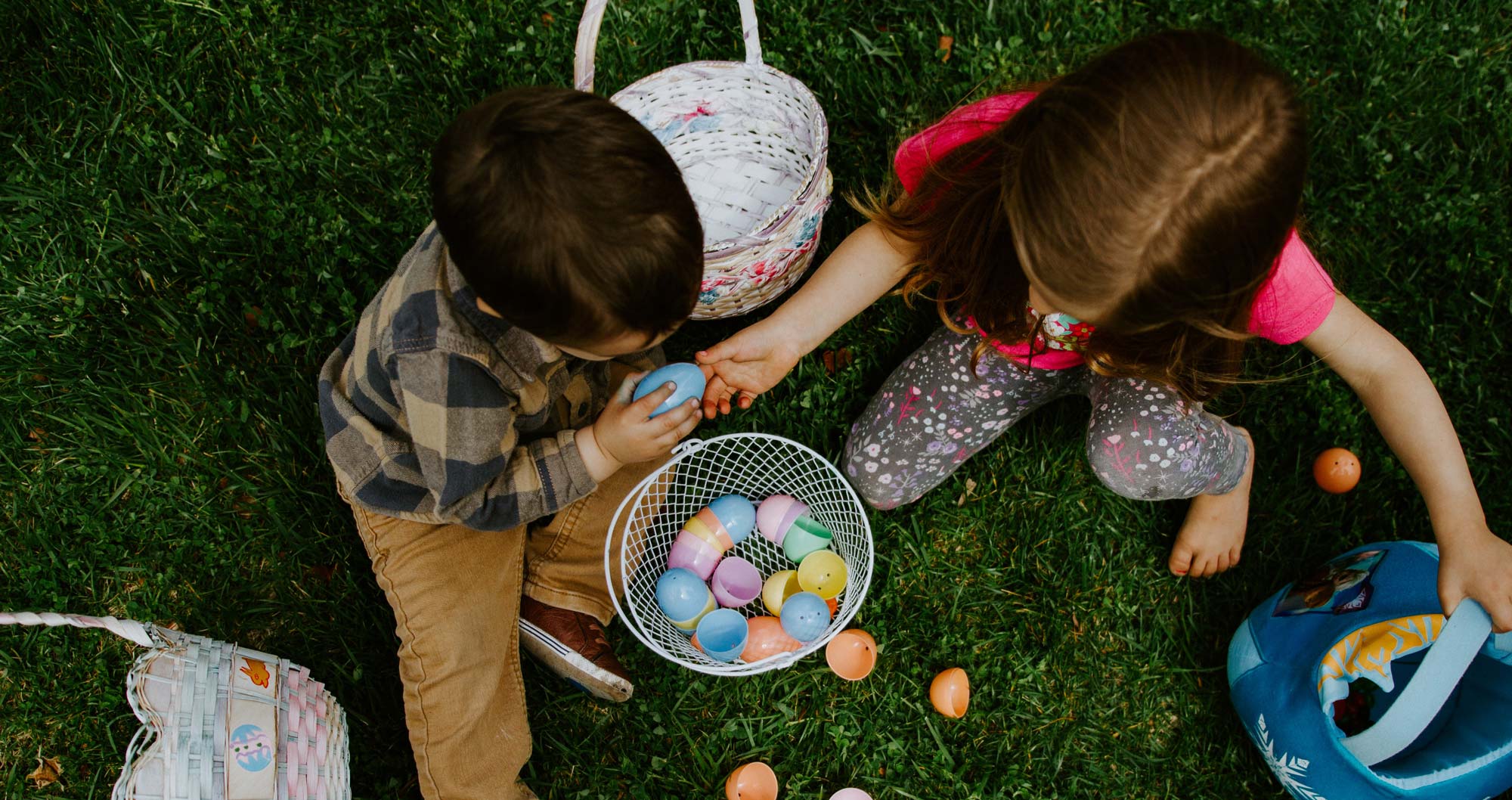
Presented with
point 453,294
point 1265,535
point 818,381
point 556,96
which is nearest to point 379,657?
point 453,294

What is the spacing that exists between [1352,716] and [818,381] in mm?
1358

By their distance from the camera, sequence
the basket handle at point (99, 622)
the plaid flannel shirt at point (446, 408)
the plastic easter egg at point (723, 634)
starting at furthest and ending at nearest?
the plastic easter egg at point (723, 634)
the plaid flannel shirt at point (446, 408)
the basket handle at point (99, 622)

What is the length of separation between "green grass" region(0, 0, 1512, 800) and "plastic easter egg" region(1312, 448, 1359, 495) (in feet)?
0.18

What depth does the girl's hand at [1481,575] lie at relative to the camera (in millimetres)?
1666

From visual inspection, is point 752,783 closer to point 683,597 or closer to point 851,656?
point 851,656

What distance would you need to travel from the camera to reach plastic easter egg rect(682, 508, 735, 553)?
6.66 feet

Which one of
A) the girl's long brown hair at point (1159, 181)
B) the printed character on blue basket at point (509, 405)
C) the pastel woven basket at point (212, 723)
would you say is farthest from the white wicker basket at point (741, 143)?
the pastel woven basket at point (212, 723)

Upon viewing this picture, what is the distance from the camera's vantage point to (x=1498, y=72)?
97.9 inches

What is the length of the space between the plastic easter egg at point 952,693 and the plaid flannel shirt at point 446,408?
0.88 metres

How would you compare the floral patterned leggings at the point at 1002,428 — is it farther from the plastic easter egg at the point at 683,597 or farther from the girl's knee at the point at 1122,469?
the plastic easter egg at the point at 683,597

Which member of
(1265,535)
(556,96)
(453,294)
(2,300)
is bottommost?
(1265,535)

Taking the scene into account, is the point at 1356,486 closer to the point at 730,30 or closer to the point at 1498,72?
the point at 1498,72

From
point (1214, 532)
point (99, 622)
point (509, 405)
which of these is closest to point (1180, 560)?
point (1214, 532)

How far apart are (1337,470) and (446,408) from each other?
77.1 inches
